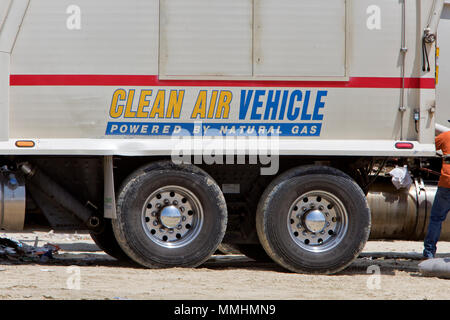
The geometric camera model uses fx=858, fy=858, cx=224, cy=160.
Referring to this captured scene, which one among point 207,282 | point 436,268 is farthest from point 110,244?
point 436,268

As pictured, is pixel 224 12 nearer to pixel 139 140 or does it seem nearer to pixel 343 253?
pixel 139 140

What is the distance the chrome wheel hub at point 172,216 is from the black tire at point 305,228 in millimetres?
744

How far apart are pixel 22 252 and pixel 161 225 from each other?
2109 mm

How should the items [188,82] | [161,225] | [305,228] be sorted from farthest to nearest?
1. [305,228]
2. [161,225]
3. [188,82]

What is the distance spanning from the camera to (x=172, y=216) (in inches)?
361

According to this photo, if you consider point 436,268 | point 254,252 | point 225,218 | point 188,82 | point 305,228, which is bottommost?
point 254,252

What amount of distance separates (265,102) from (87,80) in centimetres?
190

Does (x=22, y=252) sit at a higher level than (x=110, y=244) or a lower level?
lower

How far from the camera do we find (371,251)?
1262cm

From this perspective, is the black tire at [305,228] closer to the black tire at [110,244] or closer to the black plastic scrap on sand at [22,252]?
the black tire at [110,244]

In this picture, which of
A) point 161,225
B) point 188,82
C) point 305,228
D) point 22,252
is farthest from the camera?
point 22,252

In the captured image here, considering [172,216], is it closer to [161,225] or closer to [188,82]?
[161,225]

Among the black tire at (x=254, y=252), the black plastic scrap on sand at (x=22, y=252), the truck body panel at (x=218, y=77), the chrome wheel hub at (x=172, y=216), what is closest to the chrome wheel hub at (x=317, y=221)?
the truck body panel at (x=218, y=77)

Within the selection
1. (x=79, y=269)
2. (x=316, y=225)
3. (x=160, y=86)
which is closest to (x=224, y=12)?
(x=160, y=86)
